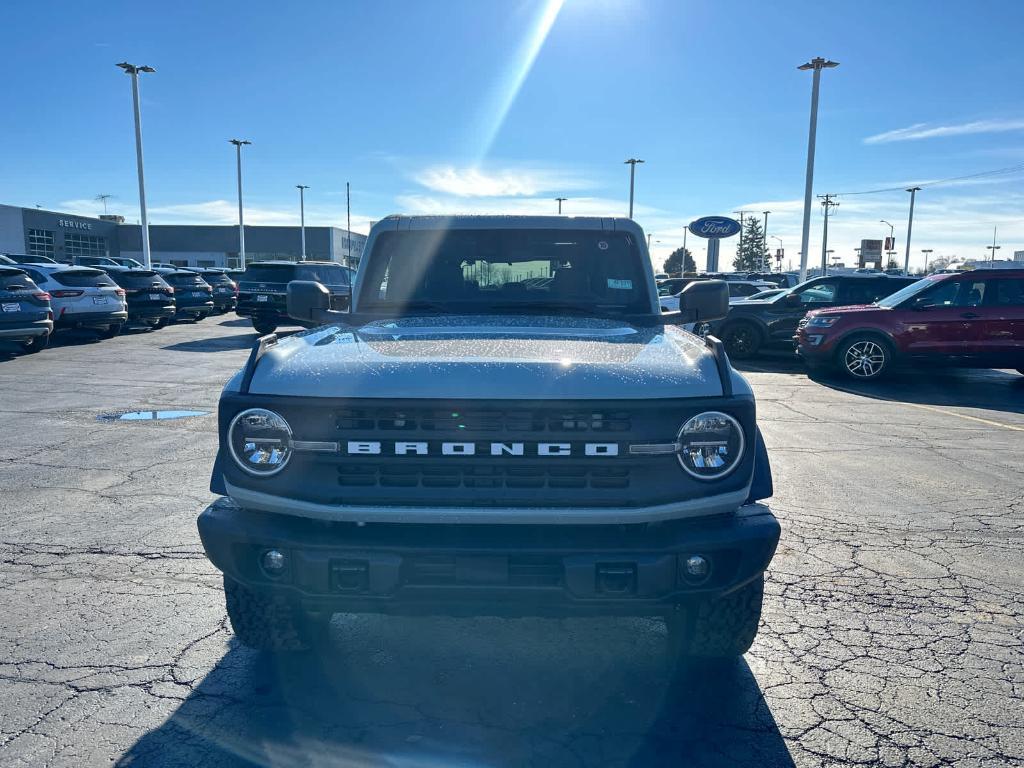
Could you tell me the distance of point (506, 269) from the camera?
4.07 metres

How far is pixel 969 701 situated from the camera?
9.44ft

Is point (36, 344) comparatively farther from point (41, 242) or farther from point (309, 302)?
point (41, 242)

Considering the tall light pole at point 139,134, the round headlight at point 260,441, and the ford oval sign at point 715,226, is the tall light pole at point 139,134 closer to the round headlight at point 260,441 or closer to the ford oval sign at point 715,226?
the ford oval sign at point 715,226

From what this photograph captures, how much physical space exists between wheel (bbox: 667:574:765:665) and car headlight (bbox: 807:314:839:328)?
10236 mm

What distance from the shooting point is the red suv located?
11.4m

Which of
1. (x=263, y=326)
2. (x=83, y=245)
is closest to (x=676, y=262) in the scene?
(x=83, y=245)

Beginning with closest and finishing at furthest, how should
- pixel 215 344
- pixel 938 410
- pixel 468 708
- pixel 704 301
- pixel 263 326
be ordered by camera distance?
pixel 468 708 → pixel 704 301 → pixel 938 410 → pixel 215 344 → pixel 263 326

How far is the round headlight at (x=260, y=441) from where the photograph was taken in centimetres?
252

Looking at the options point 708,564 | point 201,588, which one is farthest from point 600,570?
point 201,588

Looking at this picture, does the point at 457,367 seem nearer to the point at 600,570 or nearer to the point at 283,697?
the point at 600,570

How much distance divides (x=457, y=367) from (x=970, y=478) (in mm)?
5357

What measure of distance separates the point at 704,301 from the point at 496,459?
6.40 feet

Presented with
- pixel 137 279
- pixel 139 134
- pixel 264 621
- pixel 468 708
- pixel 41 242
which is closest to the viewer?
pixel 468 708

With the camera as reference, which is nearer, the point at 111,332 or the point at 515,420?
the point at 515,420
